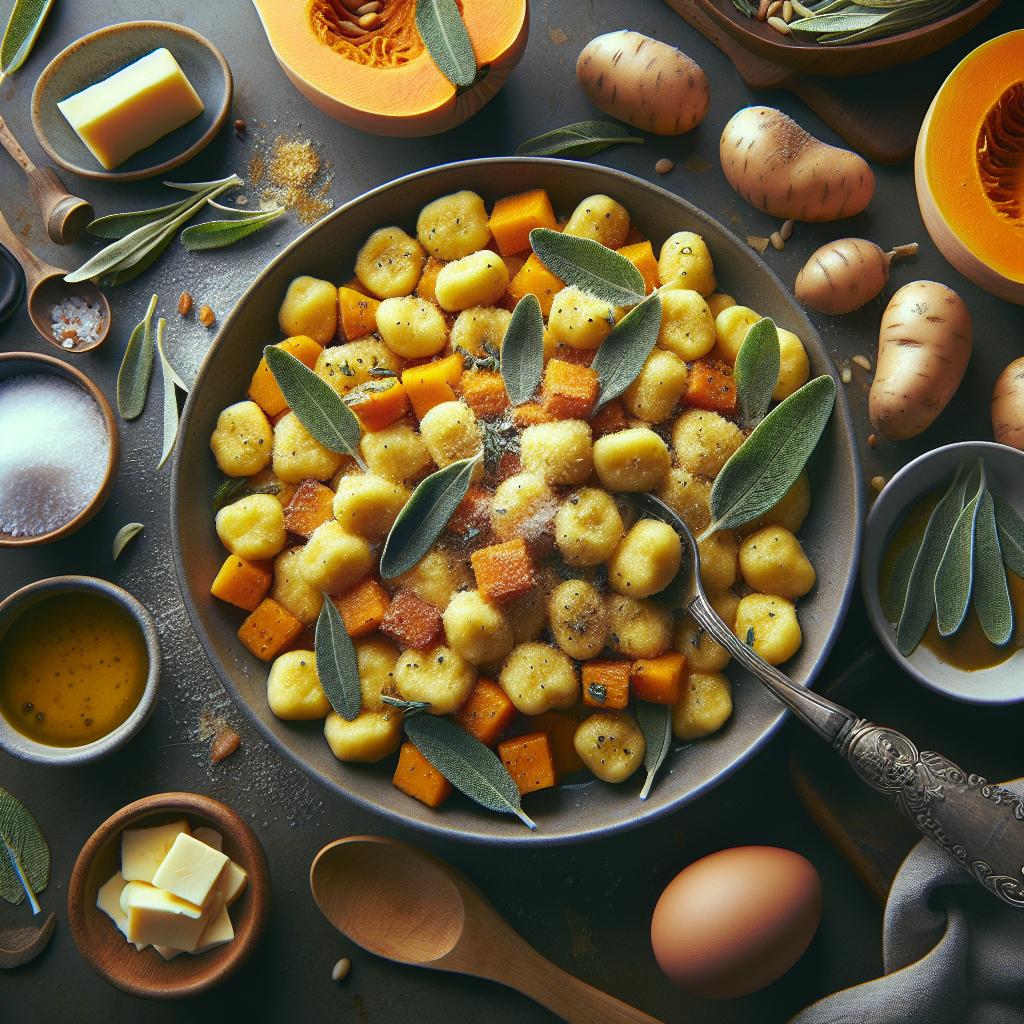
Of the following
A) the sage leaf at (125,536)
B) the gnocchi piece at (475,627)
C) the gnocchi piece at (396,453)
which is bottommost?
the gnocchi piece at (475,627)

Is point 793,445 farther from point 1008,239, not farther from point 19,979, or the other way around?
point 19,979

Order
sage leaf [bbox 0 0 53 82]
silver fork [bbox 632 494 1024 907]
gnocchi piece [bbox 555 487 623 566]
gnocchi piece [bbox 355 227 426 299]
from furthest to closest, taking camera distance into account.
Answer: sage leaf [bbox 0 0 53 82] < gnocchi piece [bbox 355 227 426 299] < gnocchi piece [bbox 555 487 623 566] < silver fork [bbox 632 494 1024 907]

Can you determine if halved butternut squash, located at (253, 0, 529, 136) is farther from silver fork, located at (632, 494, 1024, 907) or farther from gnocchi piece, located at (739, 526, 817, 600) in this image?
silver fork, located at (632, 494, 1024, 907)

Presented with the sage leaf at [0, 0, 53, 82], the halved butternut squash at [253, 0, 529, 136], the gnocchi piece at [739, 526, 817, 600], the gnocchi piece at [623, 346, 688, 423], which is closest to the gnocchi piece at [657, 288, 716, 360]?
the gnocchi piece at [623, 346, 688, 423]

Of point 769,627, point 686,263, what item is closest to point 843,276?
point 686,263

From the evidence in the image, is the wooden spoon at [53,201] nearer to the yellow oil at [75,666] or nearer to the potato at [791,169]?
the yellow oil at [75,666]

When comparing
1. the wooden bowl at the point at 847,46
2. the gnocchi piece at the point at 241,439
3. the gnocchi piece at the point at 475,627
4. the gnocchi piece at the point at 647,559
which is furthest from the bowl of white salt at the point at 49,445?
the wooden bowl at the point at 847,46

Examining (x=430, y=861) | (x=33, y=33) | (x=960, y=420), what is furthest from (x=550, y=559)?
(x=33, y=33)
